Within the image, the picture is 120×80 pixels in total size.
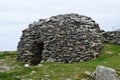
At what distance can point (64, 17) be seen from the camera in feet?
98.2

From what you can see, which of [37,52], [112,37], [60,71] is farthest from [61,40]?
[60,71]

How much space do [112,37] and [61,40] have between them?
5.08m

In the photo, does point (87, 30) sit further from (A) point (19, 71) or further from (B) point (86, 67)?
(A) point (19, 71)

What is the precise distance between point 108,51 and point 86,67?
5.17 metres

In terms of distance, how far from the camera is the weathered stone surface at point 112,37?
30734 millimetres

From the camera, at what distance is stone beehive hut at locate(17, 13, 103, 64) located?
90.9 feet

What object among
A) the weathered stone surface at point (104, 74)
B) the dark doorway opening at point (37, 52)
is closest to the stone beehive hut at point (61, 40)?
the dark doorway opening at point (37, 52)

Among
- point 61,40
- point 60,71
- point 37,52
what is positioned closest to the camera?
point 60,71

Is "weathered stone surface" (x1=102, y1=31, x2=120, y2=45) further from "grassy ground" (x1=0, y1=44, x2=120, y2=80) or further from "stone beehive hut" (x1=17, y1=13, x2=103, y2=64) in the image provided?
"grassy ground" (x1=0, y1=44, x2=120, y2=80)

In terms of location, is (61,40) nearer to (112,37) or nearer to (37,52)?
(37,52)

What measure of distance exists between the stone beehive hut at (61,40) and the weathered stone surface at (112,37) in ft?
3.59

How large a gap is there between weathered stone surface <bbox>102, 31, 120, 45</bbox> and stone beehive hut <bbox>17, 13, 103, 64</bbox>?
109cm

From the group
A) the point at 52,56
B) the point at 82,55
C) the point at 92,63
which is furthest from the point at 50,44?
the point at 92,63

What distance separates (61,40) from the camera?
28.4 m
